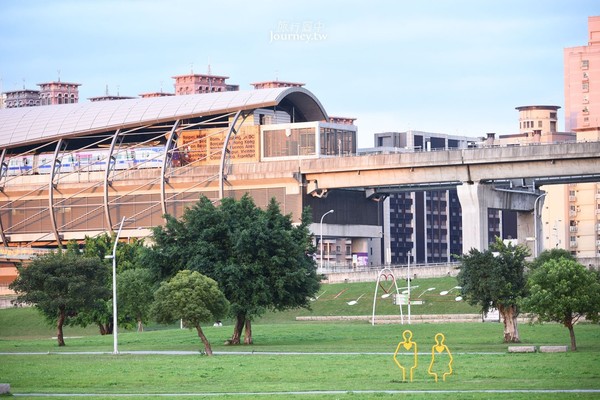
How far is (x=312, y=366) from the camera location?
5316cm

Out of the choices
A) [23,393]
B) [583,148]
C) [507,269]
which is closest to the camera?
[23,393]

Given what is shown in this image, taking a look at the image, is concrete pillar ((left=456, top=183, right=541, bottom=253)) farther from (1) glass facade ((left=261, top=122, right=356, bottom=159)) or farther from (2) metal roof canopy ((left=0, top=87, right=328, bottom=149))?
(2) metal roof canopy ((left=0, top=87, right=328, bottom=149))

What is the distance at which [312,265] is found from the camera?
8244 cm

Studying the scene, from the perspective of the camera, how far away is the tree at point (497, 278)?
7419 cm

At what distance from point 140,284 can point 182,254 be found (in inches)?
549

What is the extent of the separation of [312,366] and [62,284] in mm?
38116

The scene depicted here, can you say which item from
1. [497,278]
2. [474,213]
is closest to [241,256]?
[497,278]

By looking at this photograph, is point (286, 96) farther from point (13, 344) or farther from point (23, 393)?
point (23, 393)

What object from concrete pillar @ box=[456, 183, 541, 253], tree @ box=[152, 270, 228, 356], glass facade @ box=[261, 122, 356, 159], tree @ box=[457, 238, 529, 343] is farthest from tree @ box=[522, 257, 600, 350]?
glass facade @ box=[261, 122, 356, 159]

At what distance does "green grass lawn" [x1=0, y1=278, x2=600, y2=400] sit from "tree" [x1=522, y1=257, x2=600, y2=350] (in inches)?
71.6

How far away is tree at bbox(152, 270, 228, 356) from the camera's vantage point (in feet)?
216

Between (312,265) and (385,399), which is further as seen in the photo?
(312,265)

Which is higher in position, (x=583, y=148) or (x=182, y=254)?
(x=583, y=148)

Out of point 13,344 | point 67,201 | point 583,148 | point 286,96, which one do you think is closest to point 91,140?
point 67,201
